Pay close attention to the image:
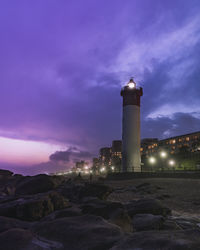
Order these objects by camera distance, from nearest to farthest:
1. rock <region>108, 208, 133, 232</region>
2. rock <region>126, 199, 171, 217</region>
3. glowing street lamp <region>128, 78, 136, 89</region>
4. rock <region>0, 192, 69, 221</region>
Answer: rock <region>108, 208, 133, 232</region> → rock <region>0, 192, 69, 221</region> → rock <region>126, 199, 171, 217</region> → glowing street lamp <region>128, 78, 136, 89</region>

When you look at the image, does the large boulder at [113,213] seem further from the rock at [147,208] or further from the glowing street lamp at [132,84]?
the glowing street lamp at [132,84]

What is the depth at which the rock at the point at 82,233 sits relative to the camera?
10.6ft

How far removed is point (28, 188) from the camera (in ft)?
35.4

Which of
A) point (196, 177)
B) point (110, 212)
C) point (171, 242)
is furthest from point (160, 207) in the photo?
point (196, 177)

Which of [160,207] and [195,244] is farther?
[160,207]

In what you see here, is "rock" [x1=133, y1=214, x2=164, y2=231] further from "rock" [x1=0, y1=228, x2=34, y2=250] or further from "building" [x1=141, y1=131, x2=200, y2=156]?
"building" [x1=141, y1=131, x2=200, y2=156]

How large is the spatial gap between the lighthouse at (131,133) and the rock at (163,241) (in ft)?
103

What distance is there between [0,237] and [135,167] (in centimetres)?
3207

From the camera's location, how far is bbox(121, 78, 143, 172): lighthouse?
114ft

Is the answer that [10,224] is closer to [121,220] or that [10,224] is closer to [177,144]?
[121,220]

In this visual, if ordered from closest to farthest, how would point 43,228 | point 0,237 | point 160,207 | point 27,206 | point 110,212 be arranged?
point 0,237
point 43,228
point 110,212
point 27,206
point 160,207

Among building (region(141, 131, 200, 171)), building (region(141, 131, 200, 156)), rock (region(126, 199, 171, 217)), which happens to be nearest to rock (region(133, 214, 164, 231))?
rock (region(126, 199, 171, 217))

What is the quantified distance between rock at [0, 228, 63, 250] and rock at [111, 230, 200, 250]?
4.26ft

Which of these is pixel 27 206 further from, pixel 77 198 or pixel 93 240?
pixel 77 198
